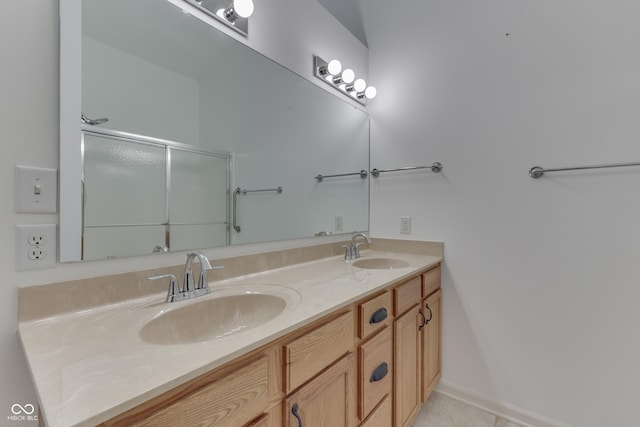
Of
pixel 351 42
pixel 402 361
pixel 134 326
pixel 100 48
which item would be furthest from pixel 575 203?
pixel 100 48

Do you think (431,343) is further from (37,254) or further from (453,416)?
(37,254)

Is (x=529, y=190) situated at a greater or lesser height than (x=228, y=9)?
lesser

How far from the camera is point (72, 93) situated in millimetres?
775

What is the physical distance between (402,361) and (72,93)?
1535 mm

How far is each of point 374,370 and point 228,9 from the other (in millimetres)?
1540

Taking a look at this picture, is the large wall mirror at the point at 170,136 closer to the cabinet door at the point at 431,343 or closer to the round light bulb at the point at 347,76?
the round light bulb at the point at 347,76

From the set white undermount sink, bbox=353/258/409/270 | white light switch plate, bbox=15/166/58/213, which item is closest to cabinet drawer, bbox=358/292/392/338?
white undermount sink, bbox=353/258/409/270

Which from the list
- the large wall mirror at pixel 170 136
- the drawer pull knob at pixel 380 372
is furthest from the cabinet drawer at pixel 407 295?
the large wall mirror at pixel 170 136

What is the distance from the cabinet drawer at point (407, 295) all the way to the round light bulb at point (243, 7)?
1305mm

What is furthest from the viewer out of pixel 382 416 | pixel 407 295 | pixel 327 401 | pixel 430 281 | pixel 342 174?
pixel 342 174

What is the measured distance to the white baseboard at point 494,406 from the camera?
55.9 inches

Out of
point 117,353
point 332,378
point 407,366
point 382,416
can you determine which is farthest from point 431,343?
point 117,353

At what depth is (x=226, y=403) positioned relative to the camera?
57 cm

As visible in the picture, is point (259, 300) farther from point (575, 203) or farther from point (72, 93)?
point (575, 203)
